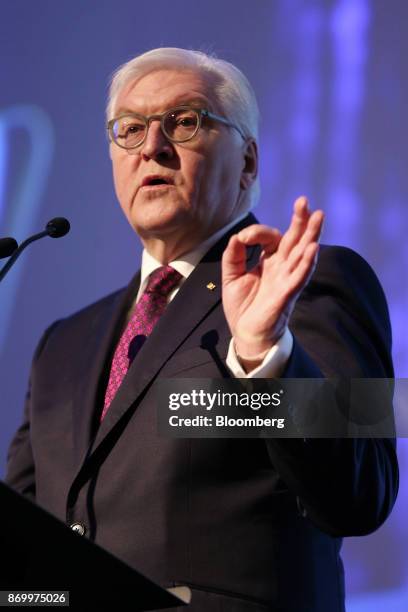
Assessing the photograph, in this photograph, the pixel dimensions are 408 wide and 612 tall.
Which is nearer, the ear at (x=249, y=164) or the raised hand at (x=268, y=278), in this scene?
the raised hand at (x=268, y=278)

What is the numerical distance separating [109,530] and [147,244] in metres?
0.73

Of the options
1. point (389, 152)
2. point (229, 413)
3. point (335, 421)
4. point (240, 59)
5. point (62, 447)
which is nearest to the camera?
point (335, 421)

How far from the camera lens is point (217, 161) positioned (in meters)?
2.12

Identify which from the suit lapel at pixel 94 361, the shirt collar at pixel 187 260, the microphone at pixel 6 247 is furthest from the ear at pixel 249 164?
the microphone at pixel 6 247

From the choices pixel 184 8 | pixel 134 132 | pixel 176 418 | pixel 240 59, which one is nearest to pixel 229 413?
pixel 176 418

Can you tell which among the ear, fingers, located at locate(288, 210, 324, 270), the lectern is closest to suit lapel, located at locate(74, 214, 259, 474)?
the ear

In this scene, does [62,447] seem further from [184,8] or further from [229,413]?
[184,8]

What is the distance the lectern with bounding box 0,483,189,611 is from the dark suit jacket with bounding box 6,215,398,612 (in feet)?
1.31

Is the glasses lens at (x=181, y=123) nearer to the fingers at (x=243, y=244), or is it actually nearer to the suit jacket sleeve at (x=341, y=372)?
the suit jacket sleeve at (x=341, y=372)

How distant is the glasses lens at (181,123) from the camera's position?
81.5 inches

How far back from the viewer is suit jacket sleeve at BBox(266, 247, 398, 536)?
140cm

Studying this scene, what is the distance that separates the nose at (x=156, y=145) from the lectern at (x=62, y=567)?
117 cm

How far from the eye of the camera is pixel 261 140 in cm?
279

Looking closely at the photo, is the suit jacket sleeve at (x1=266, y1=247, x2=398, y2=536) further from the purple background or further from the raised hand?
the purple background
